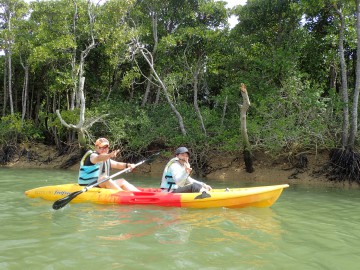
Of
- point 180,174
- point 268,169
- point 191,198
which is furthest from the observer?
point 268,169

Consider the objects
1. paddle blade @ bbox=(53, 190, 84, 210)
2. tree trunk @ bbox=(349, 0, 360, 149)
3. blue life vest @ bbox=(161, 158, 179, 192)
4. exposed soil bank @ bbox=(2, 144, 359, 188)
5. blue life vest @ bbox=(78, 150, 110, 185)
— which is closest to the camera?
paddle blade @ bbox=(53, 190, 84, 210)

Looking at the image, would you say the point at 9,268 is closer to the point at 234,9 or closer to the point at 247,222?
the point at 247,222

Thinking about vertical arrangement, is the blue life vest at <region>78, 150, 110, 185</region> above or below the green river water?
above

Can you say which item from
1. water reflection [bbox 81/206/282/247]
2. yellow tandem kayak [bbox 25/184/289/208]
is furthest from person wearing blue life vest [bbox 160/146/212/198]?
water reflection [bbox 81/206/282/247]

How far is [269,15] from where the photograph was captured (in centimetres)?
1266

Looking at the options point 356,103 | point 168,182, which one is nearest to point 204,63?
point 356,103

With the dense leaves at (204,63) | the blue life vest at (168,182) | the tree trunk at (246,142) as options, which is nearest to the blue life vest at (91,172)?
the blue life vest at (168,182)

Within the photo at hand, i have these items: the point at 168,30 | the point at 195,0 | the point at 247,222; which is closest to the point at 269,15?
the point at 195,0

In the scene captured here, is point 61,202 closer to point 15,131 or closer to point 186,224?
point 186,224

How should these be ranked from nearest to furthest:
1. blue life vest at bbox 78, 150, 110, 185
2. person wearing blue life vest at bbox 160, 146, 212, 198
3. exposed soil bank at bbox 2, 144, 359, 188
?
person wearing blue life vest at bbox 160, 146, 212, 198 → blue life vest at bbox 78, 150, 110, 185 → exposed soil bank at bbox 2, 144, 359, 188

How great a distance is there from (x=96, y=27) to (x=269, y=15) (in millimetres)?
6348

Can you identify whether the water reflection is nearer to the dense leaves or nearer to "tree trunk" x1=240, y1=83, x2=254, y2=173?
"tree trunk" x1=240, y1=83, x2=254, y2=173

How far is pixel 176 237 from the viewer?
4.18 metres

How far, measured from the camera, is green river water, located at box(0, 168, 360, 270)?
333 centimetres
